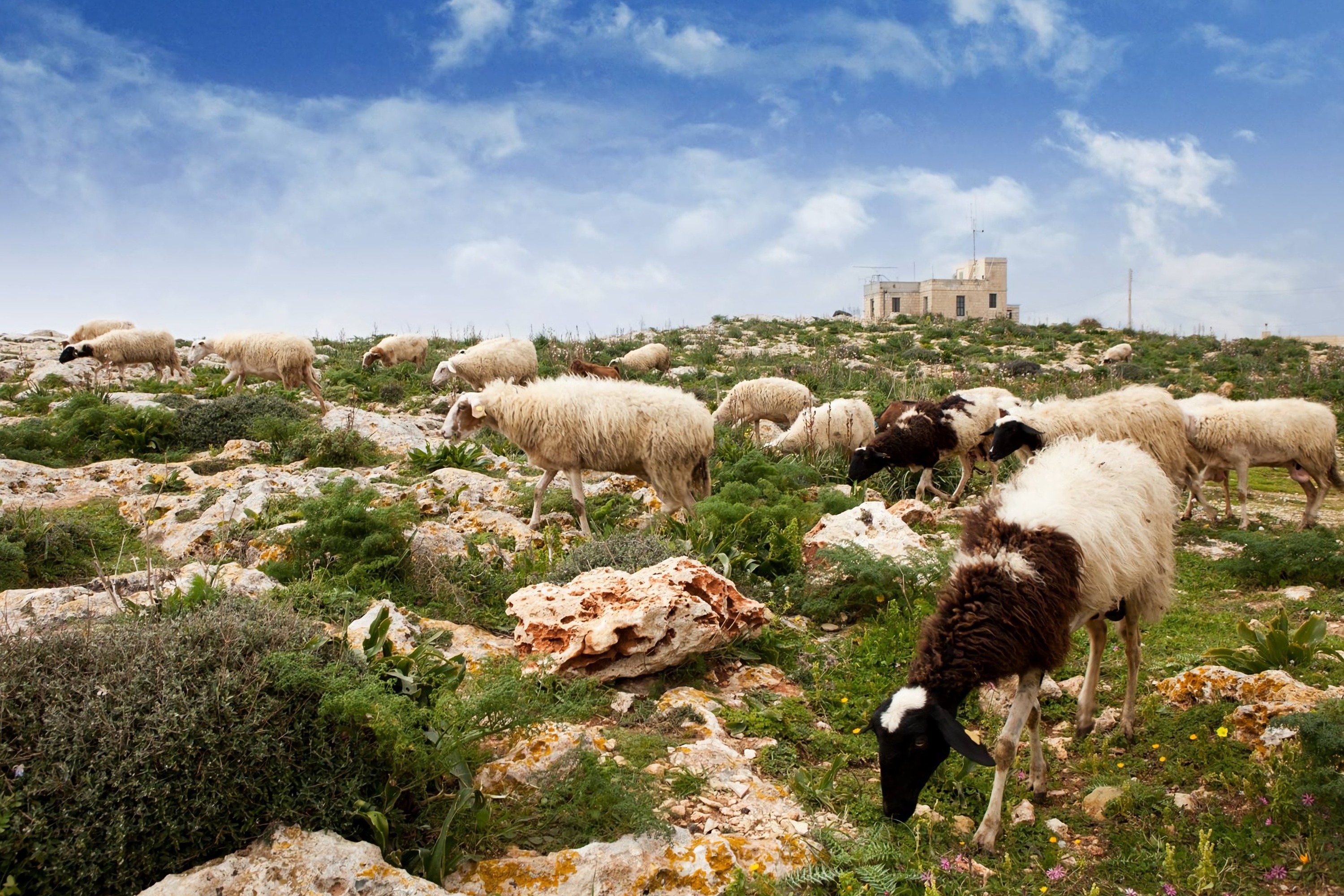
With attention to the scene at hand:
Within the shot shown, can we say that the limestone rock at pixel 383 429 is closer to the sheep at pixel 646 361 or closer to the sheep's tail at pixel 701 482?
the sheep's tail at pixel 701 482

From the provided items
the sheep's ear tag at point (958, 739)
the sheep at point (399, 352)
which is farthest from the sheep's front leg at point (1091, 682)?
the sheep at point (399, 352)

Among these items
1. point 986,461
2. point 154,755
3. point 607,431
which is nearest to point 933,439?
point 986,461

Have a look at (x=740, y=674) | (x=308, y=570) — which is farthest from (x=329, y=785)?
(x=308, y=570)

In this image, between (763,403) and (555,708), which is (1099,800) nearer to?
(555,708)

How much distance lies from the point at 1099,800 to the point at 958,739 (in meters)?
1.41

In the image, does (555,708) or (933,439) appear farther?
(933,439)

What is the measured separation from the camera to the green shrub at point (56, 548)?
21.7 feet

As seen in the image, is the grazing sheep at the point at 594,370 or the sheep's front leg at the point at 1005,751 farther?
the grazing sheep at the point at 594,370

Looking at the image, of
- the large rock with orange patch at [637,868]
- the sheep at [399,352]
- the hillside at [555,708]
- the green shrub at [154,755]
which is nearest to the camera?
the green shrub at [154,755]

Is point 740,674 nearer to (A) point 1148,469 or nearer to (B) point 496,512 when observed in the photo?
(A) point 1148,469

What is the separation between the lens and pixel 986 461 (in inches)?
501

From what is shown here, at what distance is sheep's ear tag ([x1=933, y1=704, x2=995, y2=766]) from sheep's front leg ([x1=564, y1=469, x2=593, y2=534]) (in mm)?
5295

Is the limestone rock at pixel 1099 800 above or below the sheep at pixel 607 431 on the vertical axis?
below

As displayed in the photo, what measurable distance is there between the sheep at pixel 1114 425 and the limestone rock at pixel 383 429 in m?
8.63
